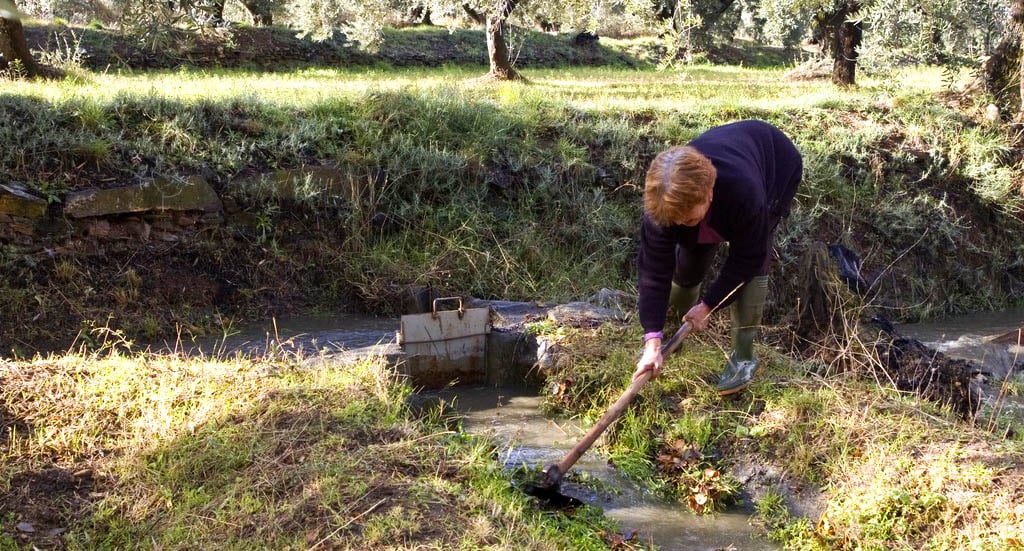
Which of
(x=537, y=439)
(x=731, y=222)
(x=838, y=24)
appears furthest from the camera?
(x=838, y=24)

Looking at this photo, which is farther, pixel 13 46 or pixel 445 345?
pixel 13 46

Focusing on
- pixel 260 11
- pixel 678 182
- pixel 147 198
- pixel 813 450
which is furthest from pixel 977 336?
pixel 260 11

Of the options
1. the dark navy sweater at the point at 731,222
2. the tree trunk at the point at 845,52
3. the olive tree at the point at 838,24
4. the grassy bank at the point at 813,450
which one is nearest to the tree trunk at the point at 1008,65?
the olive tree at the point at 838,24

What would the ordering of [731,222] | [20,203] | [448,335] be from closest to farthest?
[731,222], [448,335], [20,203]

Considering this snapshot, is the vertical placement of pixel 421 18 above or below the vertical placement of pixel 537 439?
above

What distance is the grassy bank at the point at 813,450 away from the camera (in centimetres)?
383

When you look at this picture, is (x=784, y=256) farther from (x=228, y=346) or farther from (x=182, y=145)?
(x=182, y=145)

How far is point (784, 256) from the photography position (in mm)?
8352

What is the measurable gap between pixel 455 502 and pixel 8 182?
200 inches

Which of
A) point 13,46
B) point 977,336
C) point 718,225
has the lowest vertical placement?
point 977,336

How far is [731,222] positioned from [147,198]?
5.08 m

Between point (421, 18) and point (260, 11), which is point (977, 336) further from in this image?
point (421, 18)

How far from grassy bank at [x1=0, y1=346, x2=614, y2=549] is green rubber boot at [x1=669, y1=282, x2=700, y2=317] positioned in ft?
5.18

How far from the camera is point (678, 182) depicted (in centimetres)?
387
